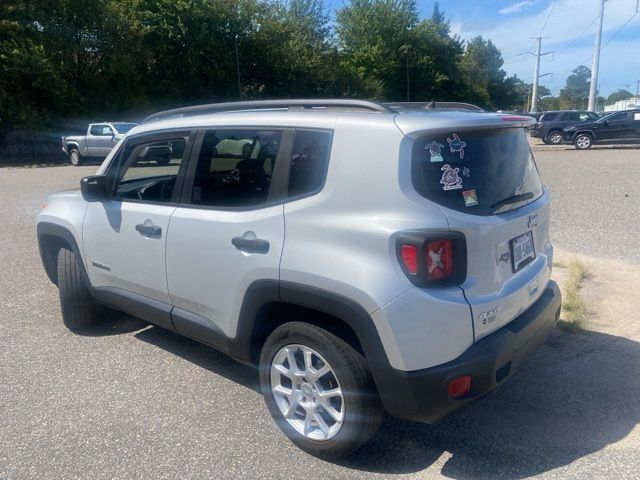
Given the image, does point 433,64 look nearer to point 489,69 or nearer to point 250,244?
point 489,69

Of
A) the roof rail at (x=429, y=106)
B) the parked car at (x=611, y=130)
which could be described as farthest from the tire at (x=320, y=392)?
the parked car at (x=611, y=130)

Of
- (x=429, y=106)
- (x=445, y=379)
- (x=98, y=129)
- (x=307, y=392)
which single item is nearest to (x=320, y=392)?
(x=307, y=392)

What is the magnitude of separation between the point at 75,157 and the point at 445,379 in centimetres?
2447

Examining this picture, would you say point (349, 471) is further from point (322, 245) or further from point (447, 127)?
point (447, 127)

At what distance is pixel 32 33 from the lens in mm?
25625

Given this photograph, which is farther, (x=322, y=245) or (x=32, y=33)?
(x=32, y=33)

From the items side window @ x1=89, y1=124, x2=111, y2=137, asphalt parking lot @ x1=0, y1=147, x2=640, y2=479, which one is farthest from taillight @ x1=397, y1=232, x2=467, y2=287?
side window @ x1=89, y1=124, x2=111, y2=137

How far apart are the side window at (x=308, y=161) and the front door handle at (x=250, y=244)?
0.98 feet

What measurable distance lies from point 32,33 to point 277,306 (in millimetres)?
27463

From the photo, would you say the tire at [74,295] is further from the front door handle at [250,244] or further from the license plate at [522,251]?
the license plate at [522,251]

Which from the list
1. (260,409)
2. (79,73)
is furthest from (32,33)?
(260,409)

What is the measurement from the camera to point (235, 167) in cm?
347

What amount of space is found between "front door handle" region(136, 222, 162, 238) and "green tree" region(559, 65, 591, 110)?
129429 millimetres

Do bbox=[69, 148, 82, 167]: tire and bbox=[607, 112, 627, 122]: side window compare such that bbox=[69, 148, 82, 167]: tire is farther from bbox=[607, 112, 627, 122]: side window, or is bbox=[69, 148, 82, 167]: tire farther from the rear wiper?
the rear wiper
